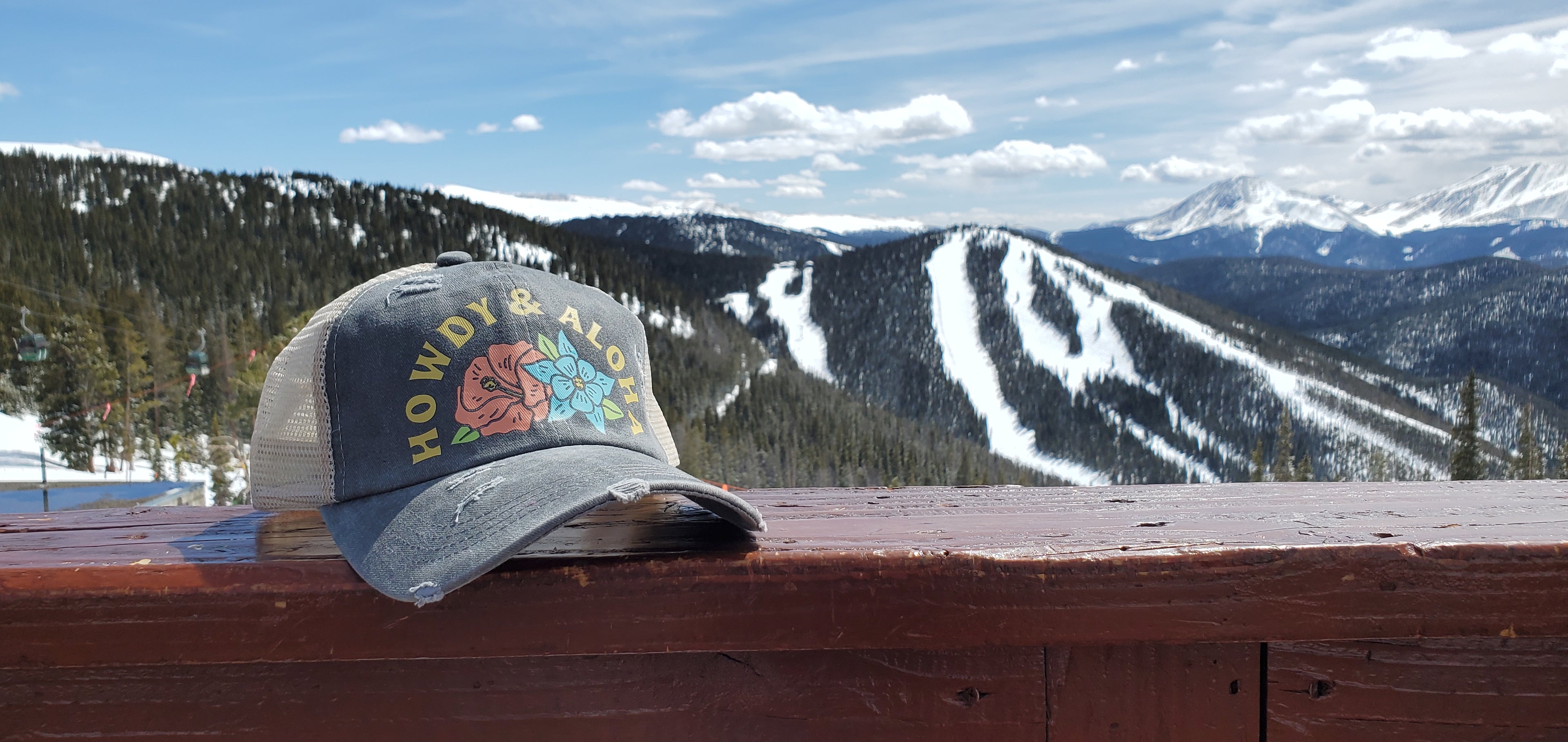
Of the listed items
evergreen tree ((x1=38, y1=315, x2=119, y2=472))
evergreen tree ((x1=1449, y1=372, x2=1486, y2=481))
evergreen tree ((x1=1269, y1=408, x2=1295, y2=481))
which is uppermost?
evergreen tree ((x1=38, y1=315, x2=119, y2=472))

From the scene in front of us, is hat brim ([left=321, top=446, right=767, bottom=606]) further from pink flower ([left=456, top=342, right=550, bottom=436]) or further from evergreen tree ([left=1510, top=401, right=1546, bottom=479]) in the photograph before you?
evergreen tree ([left=1510, top=401, right=1546, bottom=479])

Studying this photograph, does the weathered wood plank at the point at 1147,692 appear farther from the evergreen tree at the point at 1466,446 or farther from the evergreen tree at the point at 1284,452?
the evergreen tree at the point at 1284,452

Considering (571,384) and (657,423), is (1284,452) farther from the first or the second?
(571,384)

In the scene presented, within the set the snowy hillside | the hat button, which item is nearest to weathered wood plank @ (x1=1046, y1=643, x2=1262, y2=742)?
the hat button

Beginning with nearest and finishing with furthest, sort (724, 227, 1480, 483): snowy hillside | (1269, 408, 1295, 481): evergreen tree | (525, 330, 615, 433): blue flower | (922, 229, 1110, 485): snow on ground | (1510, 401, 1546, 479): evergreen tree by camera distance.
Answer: (525, 330, 615, 433): blue flower
(1510, 401, 1546, 479): evergreen tree
(1269, 408, 1295, 481): evergreen tree
(724, 227, 1480, 483): snowy hillside
(922, 229, 1110, 485): snow on ground

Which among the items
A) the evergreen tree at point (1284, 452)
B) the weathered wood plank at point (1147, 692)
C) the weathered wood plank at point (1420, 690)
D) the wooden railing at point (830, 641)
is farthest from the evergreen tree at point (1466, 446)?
the weathered wood plank at point (1147, 692)

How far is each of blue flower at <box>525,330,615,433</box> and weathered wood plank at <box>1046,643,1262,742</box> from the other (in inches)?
36.7

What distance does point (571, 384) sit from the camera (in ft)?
5.86

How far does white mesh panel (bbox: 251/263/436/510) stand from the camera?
1609 mm

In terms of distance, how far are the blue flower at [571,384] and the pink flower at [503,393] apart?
14 mm

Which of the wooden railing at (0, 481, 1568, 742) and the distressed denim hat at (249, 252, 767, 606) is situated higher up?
the distressed denim hat at (249, 252, 767, 606)

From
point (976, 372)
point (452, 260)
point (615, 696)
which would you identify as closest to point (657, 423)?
point (452, 260)

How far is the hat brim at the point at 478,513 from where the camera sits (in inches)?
46.9

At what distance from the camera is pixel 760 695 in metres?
1.27
